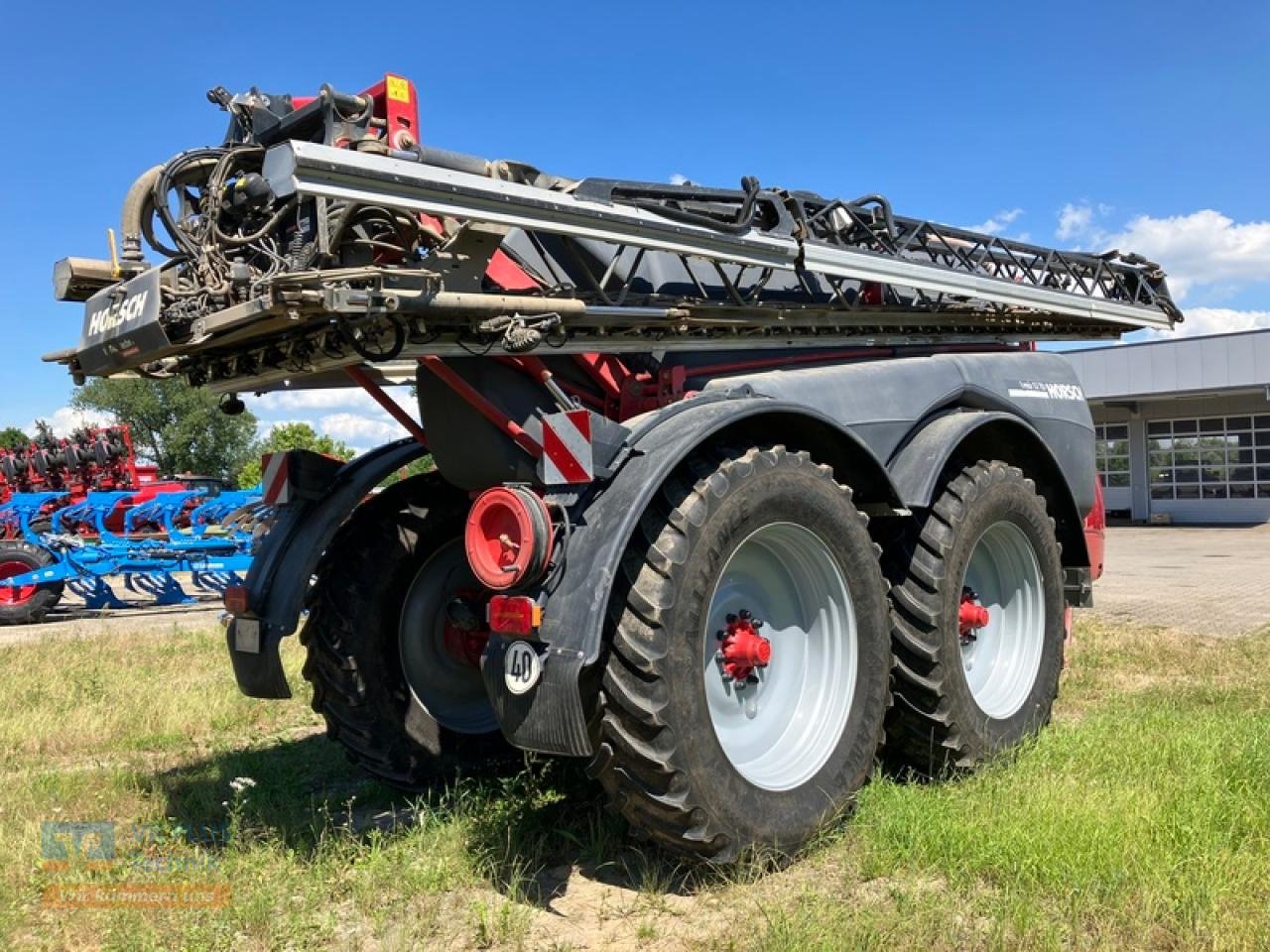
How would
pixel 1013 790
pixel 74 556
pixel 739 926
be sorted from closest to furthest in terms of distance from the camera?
pixel 739 926
pixel 1013 790
pixel 74 556

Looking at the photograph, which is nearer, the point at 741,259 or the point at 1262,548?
the point at 741,259

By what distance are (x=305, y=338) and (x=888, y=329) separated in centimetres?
323

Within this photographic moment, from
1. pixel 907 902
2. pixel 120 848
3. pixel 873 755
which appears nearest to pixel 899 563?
pixel 873 755

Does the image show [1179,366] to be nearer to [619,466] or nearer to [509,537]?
[619,466]

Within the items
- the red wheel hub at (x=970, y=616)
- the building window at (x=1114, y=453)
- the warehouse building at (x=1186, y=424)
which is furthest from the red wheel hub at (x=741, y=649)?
the building window at (x=1114, y=453)

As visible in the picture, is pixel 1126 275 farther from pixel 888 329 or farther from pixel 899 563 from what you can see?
pixel 899 563

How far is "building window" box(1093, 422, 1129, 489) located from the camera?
30.0 metres

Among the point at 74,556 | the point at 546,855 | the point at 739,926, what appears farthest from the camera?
the point at 74,556

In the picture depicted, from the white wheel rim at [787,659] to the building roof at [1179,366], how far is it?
916 inches

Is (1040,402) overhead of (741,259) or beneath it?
beneath

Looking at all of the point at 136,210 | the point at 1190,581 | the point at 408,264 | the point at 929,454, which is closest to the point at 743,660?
the point at 929,454

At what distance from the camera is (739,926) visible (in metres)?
3.28

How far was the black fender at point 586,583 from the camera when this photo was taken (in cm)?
334

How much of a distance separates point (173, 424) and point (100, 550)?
196 ft
